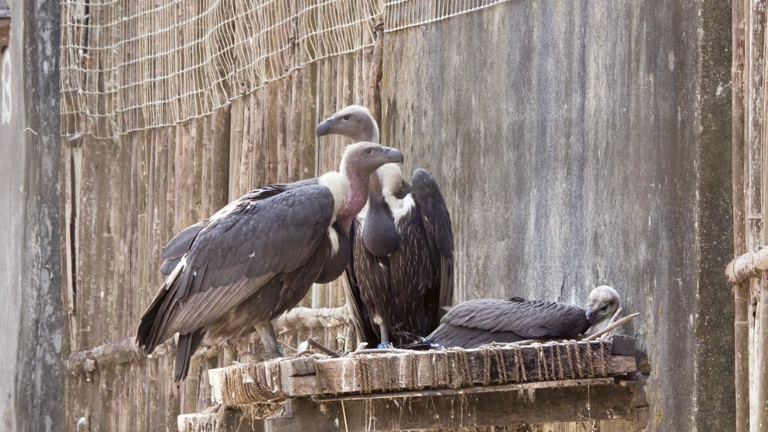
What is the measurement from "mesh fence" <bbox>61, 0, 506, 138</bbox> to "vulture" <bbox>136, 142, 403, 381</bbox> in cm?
140

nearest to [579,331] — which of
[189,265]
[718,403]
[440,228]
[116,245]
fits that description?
[718,403]

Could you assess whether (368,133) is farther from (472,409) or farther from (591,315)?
(472,409)

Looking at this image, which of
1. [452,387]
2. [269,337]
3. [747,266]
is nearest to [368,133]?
[269,337]

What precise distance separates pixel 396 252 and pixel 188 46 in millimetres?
3704

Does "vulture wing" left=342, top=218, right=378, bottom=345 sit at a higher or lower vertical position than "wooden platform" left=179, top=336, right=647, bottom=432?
higher

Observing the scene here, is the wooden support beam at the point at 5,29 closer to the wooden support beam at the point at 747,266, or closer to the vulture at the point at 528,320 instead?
the vulture at the point at 528,320

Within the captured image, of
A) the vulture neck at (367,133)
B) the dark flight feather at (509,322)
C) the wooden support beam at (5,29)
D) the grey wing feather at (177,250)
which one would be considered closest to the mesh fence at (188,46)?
the vulture neck at (367,133)

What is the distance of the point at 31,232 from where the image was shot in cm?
669

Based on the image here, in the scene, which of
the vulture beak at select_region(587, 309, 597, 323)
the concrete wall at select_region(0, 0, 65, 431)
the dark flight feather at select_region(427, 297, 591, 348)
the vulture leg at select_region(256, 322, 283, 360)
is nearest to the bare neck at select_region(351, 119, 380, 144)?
the vulture leg at select_region(256, 322, 283, 360)

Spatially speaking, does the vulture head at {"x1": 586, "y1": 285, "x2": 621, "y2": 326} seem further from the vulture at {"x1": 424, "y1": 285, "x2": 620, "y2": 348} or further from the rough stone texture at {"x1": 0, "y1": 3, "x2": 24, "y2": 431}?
the rough stone texture at {"x1": 0, "y1": 3, "x2": 24, "y2": 431}

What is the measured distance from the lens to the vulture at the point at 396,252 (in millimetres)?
7301

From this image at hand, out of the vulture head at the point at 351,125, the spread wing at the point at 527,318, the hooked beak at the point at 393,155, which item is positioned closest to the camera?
the spread wing at the point at 527,318

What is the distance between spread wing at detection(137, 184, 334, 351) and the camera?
22.2 ft

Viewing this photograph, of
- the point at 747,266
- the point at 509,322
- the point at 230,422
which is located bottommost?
the point at 230,422
